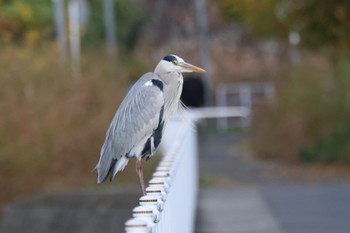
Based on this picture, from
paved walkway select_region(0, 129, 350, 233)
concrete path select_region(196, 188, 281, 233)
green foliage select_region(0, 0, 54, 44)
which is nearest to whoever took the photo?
paved walkway select_region(0, 129, 350, 233)

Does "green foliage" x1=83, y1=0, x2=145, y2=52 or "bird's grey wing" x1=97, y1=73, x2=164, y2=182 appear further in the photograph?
"green foliage" x1=83, y1=0, x2=145, y2=52

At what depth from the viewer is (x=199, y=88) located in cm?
3369

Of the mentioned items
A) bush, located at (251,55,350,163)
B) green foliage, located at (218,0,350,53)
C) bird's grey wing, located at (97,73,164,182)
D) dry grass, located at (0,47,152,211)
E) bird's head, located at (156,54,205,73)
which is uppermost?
bird's head, located at (156,54,205,73)

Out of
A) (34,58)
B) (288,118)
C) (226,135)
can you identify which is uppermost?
(34,58)

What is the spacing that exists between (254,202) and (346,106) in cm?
755

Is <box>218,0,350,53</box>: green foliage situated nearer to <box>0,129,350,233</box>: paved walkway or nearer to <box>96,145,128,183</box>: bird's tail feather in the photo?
<box>0,129,350,233</box>: paved walkway

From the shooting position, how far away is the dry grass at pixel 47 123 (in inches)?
618

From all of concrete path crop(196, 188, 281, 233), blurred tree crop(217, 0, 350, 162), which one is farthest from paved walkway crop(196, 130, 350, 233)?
blurred tree crop(217, 0, 350, 162)

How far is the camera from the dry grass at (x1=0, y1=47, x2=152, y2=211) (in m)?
15.7

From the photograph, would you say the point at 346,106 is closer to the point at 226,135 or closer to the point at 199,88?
the point at 199,88

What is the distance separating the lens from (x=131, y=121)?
8.96m

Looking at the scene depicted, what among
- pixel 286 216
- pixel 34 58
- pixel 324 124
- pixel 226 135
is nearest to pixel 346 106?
pixel 324 124

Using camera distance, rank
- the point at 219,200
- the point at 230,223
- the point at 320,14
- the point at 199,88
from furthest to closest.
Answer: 1. the point at 199,88
2. the point at 320,14
3. the point at 219,200
4. the point at 230,223

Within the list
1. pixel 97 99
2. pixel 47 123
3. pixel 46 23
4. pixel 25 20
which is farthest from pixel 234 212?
pixel 46 23
